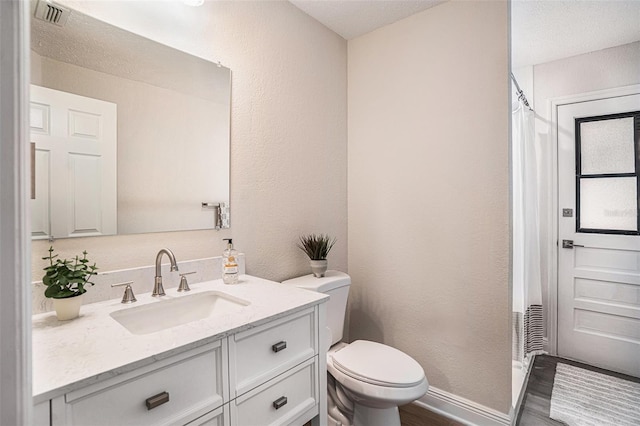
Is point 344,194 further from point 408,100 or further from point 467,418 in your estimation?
point 467,418

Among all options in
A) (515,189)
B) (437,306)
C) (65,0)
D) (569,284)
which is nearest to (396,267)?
(437,306)

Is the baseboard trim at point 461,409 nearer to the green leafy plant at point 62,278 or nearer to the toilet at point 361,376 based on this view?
the toilet at point 361,376

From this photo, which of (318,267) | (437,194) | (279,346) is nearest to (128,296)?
(279,346)

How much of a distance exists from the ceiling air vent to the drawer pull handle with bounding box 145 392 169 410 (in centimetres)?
125

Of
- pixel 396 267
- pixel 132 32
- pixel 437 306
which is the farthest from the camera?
pixel 396 267

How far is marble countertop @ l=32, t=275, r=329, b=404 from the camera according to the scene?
71cm

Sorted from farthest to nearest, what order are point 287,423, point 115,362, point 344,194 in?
point 344,194 → point 287,423 → point 115,362

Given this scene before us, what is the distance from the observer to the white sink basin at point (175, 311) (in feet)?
3.82

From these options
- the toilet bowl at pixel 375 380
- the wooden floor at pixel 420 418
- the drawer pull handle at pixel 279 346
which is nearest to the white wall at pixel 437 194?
the wooden floor at pixel 420 418

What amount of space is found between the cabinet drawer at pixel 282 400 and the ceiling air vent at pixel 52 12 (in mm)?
1391

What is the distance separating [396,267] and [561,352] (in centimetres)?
173

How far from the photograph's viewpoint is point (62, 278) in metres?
1.03

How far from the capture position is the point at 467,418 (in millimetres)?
1871

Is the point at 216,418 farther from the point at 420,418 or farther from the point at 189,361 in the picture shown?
the point at 420,418
